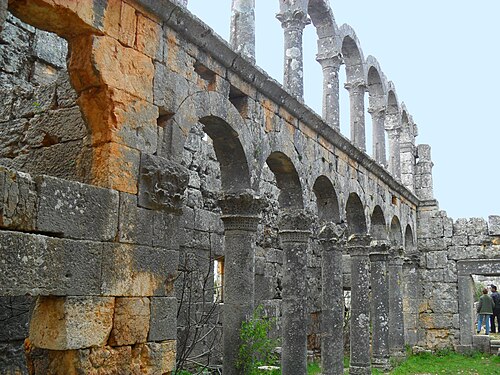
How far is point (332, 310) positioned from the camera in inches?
394

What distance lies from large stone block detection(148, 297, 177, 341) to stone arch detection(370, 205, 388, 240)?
8.57 metres

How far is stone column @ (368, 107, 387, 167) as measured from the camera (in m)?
14.2

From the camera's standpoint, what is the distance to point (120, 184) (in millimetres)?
4750

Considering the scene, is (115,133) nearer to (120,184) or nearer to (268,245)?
(120,184)

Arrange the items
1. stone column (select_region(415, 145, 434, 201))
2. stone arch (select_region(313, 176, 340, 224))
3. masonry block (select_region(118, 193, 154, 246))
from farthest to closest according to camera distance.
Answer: stone column (select_region(415, 145, 434, 201))
stone arch (select_region(313, 176, 340, 224))
masonry block (select_region(118, 193, 154, 246))

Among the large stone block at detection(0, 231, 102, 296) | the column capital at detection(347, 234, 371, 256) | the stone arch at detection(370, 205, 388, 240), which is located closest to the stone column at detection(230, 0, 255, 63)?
the large stone block at detection(0, 231, 102, 296)

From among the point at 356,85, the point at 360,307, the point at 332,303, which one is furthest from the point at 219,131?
the point at 356,85

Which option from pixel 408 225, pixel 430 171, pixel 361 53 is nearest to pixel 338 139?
pixel 361 53

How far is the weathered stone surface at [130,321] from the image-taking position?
4.57 meters

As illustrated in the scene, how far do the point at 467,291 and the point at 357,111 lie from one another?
23.0ft

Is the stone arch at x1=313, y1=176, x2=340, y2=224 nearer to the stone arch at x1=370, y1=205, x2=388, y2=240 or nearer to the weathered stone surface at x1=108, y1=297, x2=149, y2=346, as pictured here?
the stone arch at x1=370, y1=205, x2=388, y2=240

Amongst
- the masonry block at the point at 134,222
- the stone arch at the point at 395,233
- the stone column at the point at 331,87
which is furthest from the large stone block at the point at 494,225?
the masonry block at the point at 134,222

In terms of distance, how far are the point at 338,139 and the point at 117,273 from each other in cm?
628

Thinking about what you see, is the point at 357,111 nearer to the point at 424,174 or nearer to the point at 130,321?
the point at 424,174
